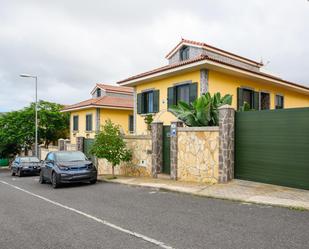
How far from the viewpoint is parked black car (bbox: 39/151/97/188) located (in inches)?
546

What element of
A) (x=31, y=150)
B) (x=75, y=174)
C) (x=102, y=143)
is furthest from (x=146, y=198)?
(x=31, y=150)

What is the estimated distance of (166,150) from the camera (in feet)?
48.8

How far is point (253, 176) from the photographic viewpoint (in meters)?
11.4

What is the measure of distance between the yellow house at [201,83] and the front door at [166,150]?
3.32 metres

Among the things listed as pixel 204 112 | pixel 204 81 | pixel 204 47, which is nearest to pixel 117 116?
pixel 204 47

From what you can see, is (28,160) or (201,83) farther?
(28,160)

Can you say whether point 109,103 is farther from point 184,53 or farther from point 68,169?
point 68,169

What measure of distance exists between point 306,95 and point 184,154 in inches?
669

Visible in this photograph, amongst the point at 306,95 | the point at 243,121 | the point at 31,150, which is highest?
the point at 306,95

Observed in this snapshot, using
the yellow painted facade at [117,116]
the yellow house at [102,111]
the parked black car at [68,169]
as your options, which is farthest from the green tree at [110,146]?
the yellow painted facade at [117,116]

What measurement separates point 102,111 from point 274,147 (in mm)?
19999

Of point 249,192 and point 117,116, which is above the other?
point 117,116

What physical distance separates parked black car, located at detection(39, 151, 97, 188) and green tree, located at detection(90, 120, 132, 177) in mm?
880

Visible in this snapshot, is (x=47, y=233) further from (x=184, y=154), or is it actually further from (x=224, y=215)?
(x=184, y=154)
